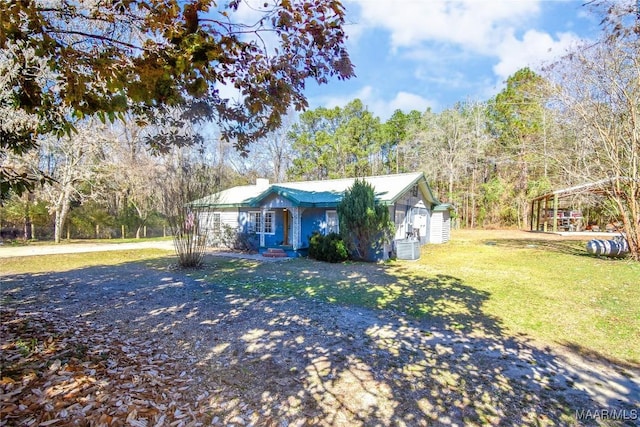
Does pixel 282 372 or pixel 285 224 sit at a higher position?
pixel 285 224

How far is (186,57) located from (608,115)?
51.8ft

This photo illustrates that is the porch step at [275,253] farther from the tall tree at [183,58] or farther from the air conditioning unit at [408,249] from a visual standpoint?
the tall tree at [183,58]

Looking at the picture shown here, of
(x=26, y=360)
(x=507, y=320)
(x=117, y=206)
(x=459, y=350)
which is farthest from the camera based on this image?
(x=117, y=206)

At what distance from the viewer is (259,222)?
53.4ft

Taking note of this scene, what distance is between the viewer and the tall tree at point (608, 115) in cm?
1152

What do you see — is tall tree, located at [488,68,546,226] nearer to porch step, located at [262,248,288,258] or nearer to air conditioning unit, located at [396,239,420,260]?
air conditioning unit, located at [396,239,420,260]

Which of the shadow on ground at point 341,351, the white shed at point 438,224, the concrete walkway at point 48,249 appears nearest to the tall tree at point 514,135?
the white shed at point 438,224

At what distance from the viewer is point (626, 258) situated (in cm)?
1279

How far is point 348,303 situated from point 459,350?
2.64 metres

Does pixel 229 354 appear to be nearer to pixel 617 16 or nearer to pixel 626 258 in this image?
pixel 617 16

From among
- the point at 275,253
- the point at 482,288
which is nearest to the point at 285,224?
the point at 275,253

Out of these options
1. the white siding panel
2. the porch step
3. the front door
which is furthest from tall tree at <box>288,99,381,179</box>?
the porch step

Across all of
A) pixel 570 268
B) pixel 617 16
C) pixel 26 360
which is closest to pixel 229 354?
pixel 26 360

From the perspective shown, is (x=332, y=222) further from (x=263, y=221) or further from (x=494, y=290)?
(x=494, y=290)
